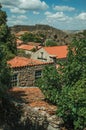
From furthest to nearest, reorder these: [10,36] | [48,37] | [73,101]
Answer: [48,37] → [10,36] → [73,101]

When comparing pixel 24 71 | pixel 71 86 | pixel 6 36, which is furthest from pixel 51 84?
pixel 6 36

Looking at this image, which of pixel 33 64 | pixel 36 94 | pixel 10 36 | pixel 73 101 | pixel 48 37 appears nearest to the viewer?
pixel 73 101

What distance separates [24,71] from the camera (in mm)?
25312

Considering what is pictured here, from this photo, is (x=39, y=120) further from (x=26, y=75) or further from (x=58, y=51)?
(x=58, y=51)

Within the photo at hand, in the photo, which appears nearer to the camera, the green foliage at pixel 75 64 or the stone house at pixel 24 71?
the green foliage at pixel 75 64

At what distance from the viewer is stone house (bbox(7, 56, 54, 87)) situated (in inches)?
977

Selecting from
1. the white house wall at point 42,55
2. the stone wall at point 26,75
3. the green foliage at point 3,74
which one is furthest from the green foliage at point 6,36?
the white house wall at point 42,55

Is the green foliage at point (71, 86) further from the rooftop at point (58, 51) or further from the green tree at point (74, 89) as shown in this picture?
the rooftop at point (58, 51)

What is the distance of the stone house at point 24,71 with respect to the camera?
24811mm

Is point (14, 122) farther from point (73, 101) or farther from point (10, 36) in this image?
point (10, 36)

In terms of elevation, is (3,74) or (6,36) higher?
(3,74)

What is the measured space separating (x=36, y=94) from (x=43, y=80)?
236cm

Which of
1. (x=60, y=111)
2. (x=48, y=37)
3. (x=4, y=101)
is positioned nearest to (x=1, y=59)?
(x=4, y=101)

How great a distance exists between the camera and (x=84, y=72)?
608 inches
